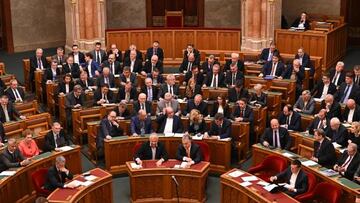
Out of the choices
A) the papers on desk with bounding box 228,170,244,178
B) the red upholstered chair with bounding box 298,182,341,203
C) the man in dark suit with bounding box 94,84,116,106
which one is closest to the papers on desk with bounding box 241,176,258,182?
the papers on desk with bounding box 228,170,244,178

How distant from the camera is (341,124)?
1141cm

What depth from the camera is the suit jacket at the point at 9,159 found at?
10.5 metres

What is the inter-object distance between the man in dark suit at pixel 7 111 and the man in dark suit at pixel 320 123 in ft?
20.4

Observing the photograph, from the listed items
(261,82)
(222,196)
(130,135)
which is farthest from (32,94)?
(222,196)

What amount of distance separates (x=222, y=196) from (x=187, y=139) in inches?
50.9

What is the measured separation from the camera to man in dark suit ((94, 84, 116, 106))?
13.8 metres

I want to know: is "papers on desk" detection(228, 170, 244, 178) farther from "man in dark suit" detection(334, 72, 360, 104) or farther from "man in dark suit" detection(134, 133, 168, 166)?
"man in dark suit" detection(334, 72, 360, 104)

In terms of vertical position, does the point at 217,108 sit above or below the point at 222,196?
above

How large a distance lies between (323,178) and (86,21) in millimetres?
11186

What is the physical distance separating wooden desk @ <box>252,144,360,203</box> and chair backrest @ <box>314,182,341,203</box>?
0.68ft

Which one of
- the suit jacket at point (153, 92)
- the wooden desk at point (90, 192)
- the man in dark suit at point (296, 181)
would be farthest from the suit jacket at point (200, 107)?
the man in dark suit at point (296, 181)

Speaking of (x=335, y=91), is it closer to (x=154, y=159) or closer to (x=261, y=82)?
(x=261, y=82)

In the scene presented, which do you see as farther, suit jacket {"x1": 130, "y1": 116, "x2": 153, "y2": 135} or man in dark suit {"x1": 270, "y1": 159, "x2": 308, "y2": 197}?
suit jacket {"x1": 130, "y1": 116, "x2": 153, "y2": 135}

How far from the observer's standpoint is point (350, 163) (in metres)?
10.0
